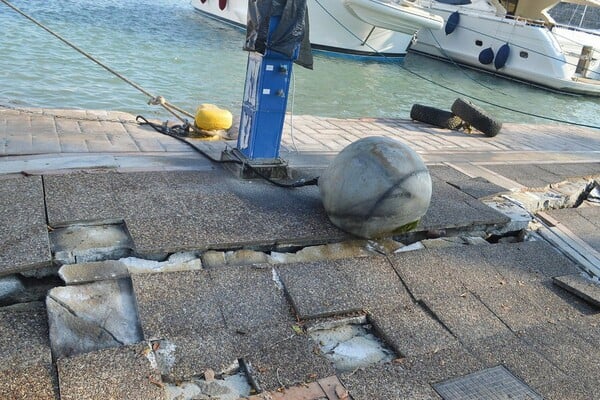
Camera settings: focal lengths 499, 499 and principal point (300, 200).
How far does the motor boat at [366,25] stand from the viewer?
66.1ft

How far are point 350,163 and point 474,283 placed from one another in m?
1.49

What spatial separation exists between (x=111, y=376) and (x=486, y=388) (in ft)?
7.15

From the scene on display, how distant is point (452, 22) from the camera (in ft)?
81.3

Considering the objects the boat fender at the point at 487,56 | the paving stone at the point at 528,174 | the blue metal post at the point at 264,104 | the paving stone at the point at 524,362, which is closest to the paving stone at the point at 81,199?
the blue metal post at the point at 264,104

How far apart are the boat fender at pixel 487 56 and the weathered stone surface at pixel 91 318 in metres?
23.5

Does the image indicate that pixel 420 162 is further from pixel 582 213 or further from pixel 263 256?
pixel 582 213

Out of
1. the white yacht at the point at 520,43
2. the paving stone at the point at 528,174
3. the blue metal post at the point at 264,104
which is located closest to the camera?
the blue metal post at the point at 264,104

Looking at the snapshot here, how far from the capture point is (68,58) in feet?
46.5

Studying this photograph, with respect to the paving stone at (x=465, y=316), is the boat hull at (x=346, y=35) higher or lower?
higher

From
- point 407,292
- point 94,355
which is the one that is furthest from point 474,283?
point 94,355

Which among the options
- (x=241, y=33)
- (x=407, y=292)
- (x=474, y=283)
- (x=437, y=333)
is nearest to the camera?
(x=437, y=333)

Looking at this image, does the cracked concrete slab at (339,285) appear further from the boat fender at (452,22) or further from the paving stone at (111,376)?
the boat fender at (452,22)

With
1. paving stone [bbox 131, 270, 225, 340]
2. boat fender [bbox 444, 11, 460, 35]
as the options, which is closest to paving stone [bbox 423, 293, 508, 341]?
paving stone [bbox 131, 270, 225, 340]

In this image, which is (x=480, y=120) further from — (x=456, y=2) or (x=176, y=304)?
(x=456, y=2)
